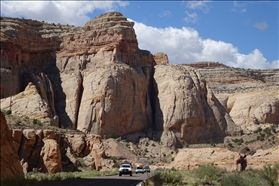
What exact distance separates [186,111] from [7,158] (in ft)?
173

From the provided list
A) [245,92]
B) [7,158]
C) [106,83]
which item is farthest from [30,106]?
[245,92]

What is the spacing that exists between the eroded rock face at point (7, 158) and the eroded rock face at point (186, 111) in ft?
158

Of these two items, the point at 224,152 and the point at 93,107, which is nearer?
the point at 224,152

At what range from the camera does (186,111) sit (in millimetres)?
80062

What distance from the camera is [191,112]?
8012 centimetres

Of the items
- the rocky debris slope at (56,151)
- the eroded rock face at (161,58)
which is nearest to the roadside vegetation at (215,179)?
the rocky debris slope at (56,151)

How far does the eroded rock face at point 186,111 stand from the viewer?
79.4 metres

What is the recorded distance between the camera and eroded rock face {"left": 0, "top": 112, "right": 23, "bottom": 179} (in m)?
28.9

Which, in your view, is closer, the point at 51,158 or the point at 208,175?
the point at 208,175

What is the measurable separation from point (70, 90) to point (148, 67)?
1425 cm

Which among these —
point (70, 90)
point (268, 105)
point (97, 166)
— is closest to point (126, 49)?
point (70, 90)

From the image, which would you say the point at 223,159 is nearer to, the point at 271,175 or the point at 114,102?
the point at 271,175

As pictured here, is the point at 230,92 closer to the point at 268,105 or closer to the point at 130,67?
the point at 268,105

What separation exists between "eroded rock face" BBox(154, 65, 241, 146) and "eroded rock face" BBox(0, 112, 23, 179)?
48100mm
